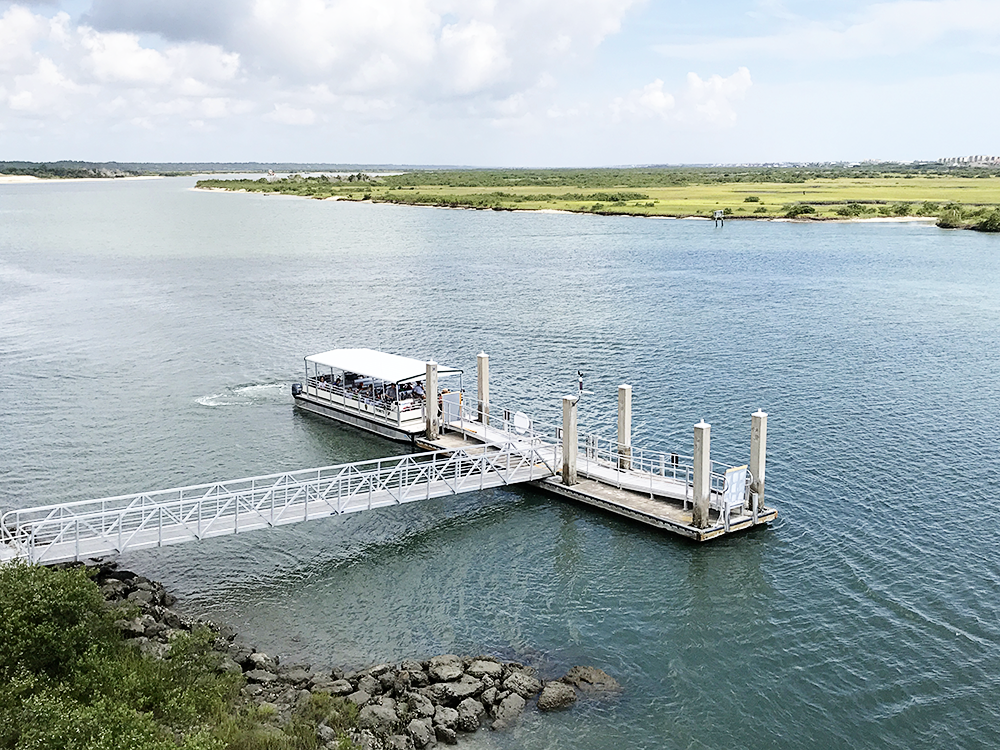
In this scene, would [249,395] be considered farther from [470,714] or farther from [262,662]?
[470,714]

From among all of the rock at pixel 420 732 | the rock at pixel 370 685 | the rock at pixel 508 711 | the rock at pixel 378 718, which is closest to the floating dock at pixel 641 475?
the rock at pixel 508 711

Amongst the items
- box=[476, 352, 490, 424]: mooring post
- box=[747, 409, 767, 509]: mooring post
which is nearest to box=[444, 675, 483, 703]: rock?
box=[747, 409, 767, 509]: mooring post

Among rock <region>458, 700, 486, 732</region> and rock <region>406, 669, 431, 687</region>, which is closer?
rock <region>458, 700, 486, 732</region>

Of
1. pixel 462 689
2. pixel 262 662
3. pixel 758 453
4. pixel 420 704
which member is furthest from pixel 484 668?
pixel 758 453

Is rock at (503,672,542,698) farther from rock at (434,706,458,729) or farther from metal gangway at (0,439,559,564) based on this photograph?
metal gangway at (0,439,559,564)

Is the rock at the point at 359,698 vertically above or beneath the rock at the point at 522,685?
above

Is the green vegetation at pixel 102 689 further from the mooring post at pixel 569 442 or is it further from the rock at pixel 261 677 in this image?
the mooring post at pixel 569 442
